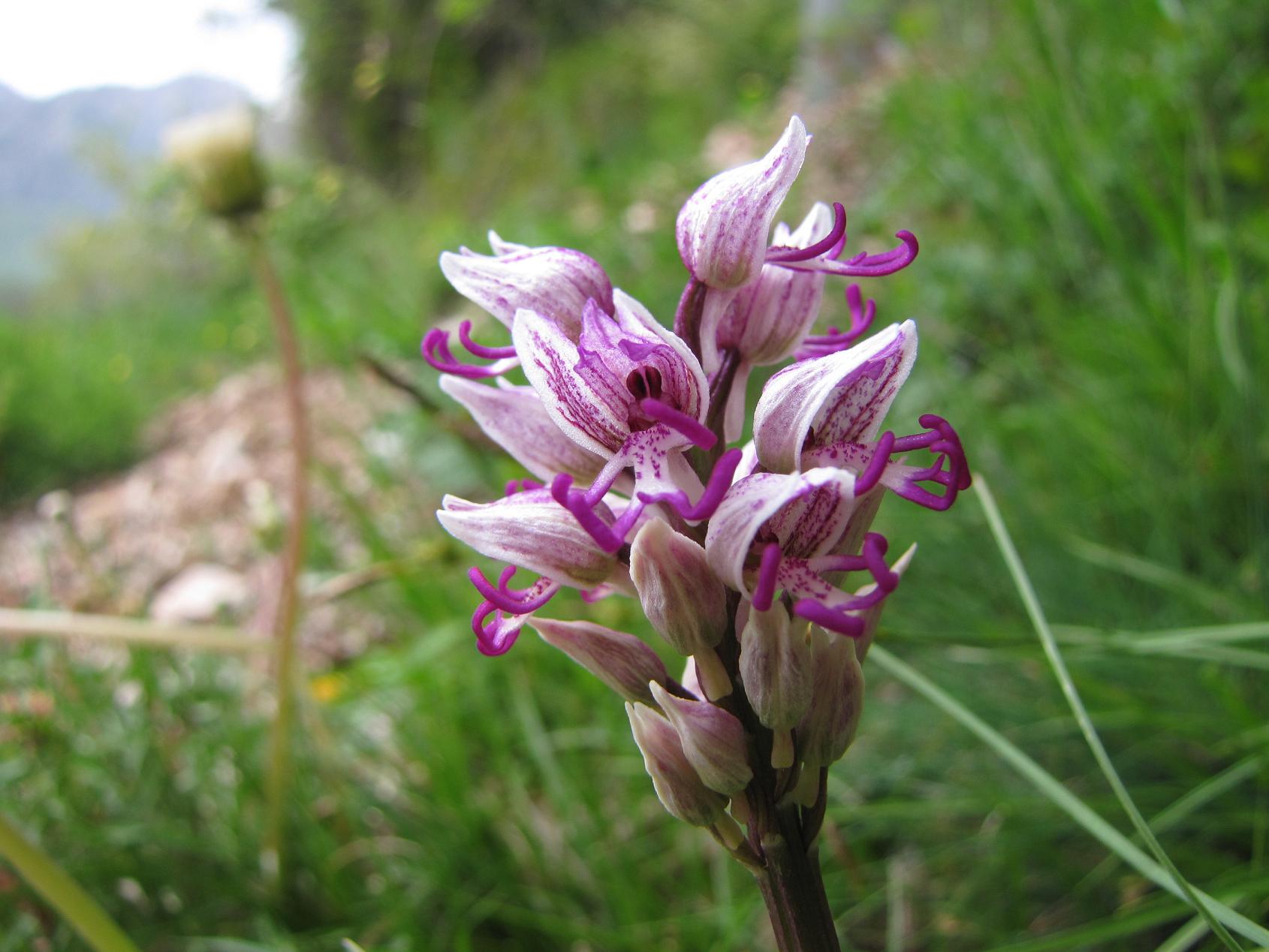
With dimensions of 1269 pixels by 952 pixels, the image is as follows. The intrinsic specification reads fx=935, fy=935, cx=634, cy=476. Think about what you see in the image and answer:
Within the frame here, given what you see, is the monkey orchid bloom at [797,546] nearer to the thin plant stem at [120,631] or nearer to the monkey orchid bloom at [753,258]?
the monkey orchid bloom at [753,258]

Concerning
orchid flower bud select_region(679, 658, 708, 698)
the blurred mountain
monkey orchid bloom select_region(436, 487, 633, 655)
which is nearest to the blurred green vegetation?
orchid flower bud select_region(679, 658, 708, 698)

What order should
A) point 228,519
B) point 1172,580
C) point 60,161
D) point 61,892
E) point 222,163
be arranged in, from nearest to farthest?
point 61,892, point 1172,580, point 222,163, point 228,519, point 60,161

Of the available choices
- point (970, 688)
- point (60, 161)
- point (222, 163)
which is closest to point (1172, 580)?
point (970, 688)

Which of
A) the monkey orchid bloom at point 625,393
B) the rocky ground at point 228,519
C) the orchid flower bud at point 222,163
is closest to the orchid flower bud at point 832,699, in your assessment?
the monkey orchid bloom at point 625,393

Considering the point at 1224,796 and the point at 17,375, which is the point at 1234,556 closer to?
the point at 1224,796

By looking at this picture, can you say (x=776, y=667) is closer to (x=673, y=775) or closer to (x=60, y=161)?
(x=673, y=775)

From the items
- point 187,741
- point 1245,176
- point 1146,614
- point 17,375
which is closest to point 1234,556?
point 1146,614

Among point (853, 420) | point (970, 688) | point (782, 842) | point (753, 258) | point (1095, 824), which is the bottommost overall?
point (970, 688)
